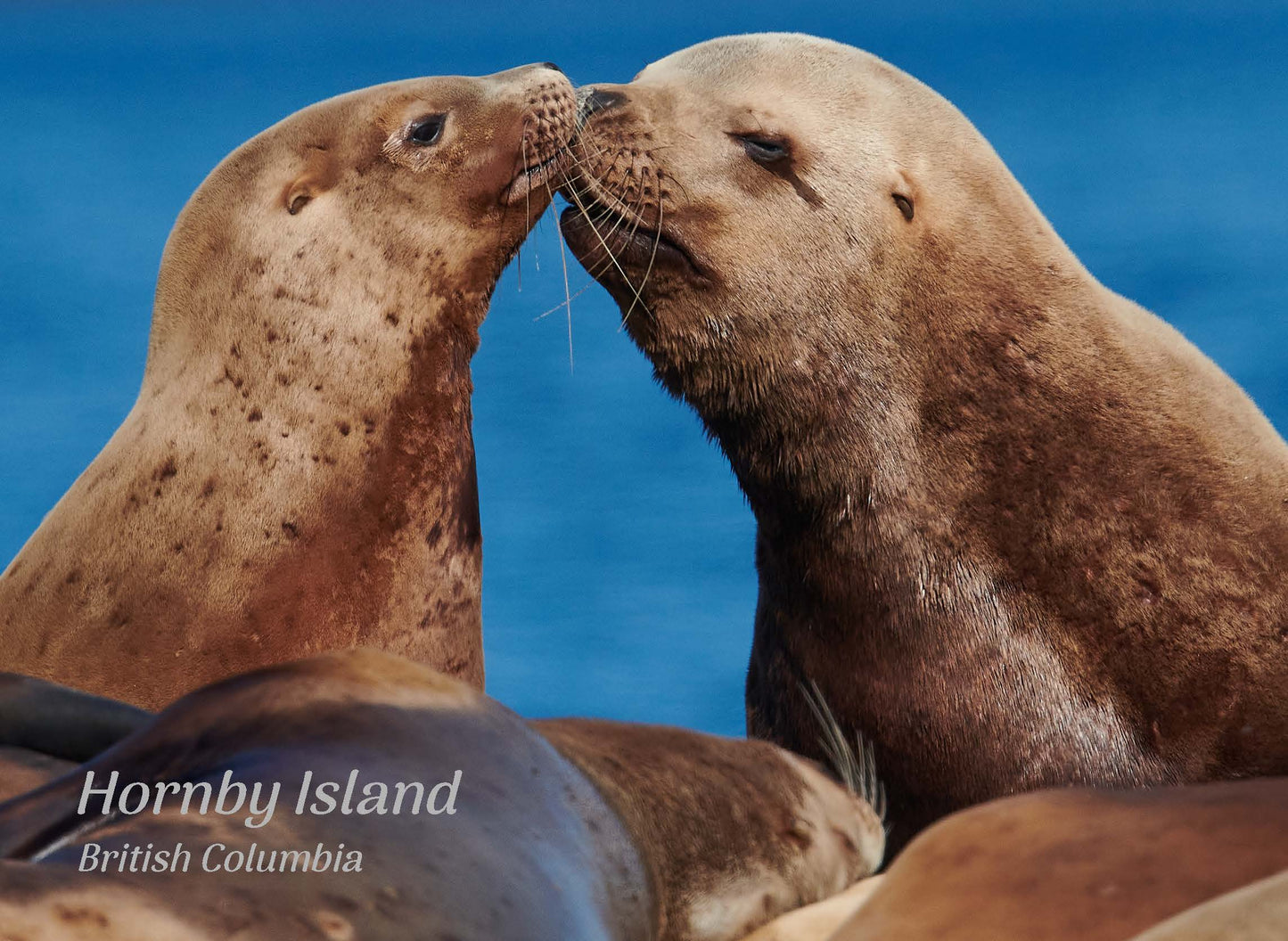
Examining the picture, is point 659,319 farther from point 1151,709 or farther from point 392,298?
point 1151,709

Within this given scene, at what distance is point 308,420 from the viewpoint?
19.9 ft

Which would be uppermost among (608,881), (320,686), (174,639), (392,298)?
(392,298)

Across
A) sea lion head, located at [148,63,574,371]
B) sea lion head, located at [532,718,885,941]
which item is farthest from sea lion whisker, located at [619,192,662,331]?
sea lion head, located at [532,718,885,941]

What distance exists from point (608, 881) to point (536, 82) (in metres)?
3.49

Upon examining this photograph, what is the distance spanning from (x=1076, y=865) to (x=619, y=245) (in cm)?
325

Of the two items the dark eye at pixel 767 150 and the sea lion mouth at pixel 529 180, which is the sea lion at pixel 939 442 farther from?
the sea lion mouth at pixel 529 180

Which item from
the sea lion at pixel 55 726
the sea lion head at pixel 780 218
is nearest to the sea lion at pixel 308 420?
the sea lion head at pixel 780 218

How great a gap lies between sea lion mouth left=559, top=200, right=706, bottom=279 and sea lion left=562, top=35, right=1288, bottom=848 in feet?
0.03

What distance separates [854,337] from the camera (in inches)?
223

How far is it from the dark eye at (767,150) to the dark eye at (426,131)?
4.01 ft

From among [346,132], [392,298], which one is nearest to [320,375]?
[392,298]

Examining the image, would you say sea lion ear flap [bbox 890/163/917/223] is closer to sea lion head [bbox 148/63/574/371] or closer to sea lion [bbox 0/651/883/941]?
sea lion head [bbox 148/63/574/371]

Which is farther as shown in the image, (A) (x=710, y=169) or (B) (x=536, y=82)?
(B) (x=536, y=82)

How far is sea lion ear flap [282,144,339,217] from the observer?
6409mm
